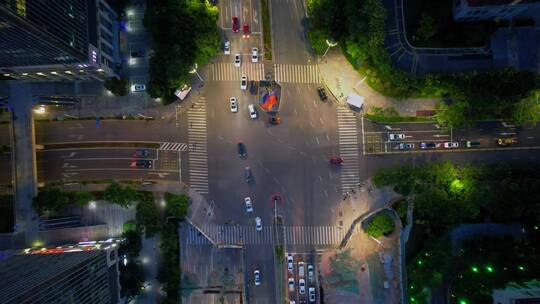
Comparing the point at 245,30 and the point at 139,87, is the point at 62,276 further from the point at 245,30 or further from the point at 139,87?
the point at 245,30

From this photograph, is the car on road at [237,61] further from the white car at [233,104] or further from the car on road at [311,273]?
the car on road at [311,273]

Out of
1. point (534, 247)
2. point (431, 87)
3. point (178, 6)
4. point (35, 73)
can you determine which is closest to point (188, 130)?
point (178, 6)

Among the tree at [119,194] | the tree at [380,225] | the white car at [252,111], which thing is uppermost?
the white car at [252,111]

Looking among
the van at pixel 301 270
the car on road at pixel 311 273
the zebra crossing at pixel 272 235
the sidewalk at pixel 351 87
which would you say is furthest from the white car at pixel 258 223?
the sidewalk at pixel 351 87

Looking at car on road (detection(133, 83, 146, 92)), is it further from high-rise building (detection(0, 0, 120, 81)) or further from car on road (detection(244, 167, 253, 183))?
car on road (detection(244, 167, 253, 183))

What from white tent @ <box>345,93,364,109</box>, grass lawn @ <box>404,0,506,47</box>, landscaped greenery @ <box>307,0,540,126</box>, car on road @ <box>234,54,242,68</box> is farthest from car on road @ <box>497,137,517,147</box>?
car on road @ <box>234,54,242,68</box>

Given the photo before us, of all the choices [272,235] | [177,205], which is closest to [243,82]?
[177,205]
